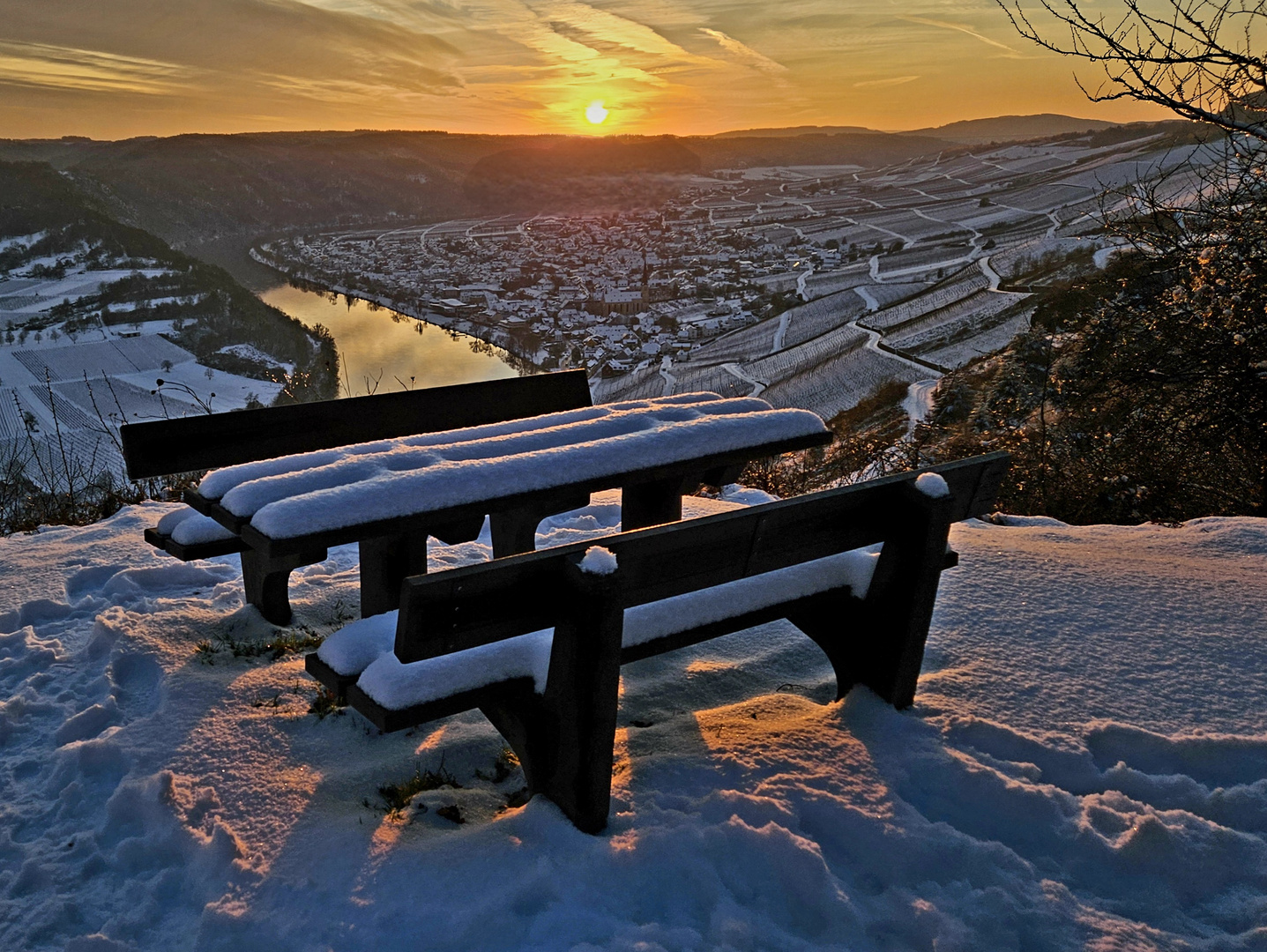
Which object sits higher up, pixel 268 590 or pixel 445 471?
pixel 445 471

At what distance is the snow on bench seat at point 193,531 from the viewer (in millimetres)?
3051

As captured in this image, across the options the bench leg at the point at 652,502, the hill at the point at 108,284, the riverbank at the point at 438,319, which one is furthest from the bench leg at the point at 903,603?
the hill at the point at 108,284

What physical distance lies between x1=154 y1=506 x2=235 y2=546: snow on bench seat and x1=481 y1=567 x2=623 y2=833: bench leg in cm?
159

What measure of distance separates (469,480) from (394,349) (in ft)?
106

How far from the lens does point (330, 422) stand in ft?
11.3

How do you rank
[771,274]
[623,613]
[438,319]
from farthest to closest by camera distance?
[771,274], [438,319], [623,613]

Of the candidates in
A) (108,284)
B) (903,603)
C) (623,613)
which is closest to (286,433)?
(623,613)

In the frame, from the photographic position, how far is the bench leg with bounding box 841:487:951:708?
2402 millimetres

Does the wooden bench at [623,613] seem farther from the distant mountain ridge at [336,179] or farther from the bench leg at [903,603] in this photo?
the distant mountain ridge at [336,179]

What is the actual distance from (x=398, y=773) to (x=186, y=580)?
203cm

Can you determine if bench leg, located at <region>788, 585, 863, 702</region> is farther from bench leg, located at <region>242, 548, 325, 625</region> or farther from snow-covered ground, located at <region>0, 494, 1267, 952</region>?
bench leg, located at <region>242, 548, 325, 625</region>

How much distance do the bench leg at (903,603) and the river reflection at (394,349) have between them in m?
19.8

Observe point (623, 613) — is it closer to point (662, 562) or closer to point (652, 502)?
point (662, 562)

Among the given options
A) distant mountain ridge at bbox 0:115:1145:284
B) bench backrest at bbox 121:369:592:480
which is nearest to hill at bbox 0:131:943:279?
distant mountain ridge at bbox 0:115:1145:284
